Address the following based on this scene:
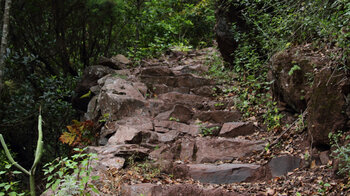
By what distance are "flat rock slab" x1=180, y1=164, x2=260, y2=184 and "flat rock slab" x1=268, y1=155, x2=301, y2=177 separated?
0.75ft

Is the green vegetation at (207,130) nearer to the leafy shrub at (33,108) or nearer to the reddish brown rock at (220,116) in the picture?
the reddish brown rock at (220,116)

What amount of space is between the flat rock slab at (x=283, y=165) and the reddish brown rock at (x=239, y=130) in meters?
1.11

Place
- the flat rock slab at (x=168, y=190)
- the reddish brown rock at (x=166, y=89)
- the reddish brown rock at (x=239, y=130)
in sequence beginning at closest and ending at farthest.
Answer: the flat rock slab at (x=168, y=190), the reddish brown rock at (x=239, y=130), the reddish brown rock at (x=166, y=89)

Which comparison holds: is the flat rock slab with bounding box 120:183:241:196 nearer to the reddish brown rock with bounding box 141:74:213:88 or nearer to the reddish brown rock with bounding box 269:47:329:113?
the reddish brown rock with bounding box 269:47:329:113

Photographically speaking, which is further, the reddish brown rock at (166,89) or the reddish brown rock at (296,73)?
the reddish brown rock at (166,89)

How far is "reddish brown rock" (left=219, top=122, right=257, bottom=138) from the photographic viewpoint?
204 inches

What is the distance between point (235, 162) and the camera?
4461 millimetres

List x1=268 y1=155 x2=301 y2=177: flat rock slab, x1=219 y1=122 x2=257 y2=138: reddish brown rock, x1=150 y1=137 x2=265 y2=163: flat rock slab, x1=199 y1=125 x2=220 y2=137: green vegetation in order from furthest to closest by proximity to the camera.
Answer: x1=199 y1=125 x2=220 y2=137: green vegetation
x1=219 y1=122 x2=257 y2=138: reddish brown rock
x1=150 y1=137 x2=265 y2=163: flat rock slab
x1=268 y1=155 x2=301 y2=177: flat rock slab

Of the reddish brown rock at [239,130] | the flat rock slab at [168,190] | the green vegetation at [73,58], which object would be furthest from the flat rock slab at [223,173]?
the green vegetation at [73,58]

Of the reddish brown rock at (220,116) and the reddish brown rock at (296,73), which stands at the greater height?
the reddish brown rock at (296,73)

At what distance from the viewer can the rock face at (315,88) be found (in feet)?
11.4


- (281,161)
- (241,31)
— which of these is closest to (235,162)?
(281,161)

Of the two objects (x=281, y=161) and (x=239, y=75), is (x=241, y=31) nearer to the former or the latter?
(x=239, y=75)

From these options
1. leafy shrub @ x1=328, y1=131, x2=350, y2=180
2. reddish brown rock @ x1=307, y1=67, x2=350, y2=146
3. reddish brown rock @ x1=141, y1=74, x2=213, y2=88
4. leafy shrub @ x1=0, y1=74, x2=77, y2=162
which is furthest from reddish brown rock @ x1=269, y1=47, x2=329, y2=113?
leafy shrub @ x1=0, y1=74, x2=77, y2=162
